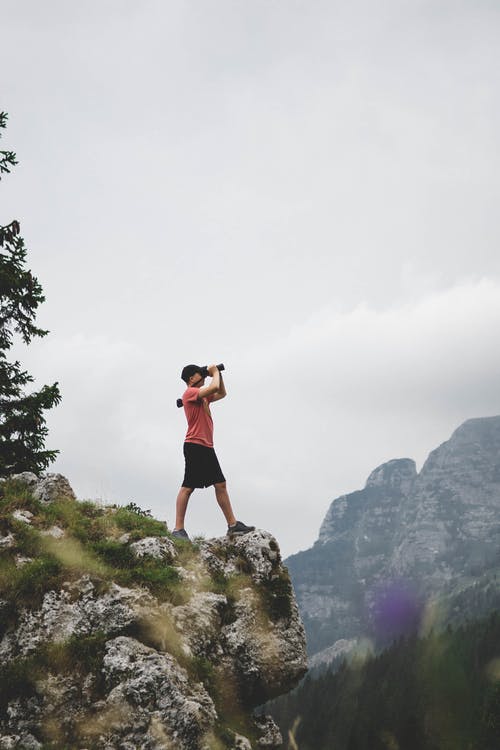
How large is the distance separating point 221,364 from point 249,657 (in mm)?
5656

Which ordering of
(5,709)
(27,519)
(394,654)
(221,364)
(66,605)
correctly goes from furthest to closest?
(394,654), (221,364), (27,519), (66,605), (5,709)

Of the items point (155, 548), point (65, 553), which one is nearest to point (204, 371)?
point (155, 548)

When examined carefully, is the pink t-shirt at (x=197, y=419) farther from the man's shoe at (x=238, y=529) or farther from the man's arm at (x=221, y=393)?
the man's shoe at (x=238, y=529)

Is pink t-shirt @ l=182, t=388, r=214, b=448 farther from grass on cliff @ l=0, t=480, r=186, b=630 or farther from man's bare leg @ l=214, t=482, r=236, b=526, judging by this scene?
grass on cliff @ l=0, t=480, r=186, b=630

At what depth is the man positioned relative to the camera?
10.7 m

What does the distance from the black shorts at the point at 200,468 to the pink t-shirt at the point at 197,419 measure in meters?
0.15

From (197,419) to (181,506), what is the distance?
1.80m

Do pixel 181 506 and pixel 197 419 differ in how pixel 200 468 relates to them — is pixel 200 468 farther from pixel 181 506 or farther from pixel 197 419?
pixel 197 419

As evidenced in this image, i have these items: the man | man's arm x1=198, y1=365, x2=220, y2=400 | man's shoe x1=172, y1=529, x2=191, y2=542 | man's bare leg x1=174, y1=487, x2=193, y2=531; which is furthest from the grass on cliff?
man's arm x1=198, y1=365, x2=220, y2=400

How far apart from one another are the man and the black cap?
14.6 inches

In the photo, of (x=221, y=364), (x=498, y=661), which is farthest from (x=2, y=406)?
(x=498, y=661)

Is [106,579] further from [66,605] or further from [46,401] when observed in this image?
[46,401]

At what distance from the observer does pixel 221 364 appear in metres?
11.5

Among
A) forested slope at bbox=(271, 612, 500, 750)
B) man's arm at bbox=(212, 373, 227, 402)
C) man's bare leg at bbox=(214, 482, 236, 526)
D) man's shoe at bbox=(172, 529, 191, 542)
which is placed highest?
man's arm at bbox=(212, 373, 227, 402)
